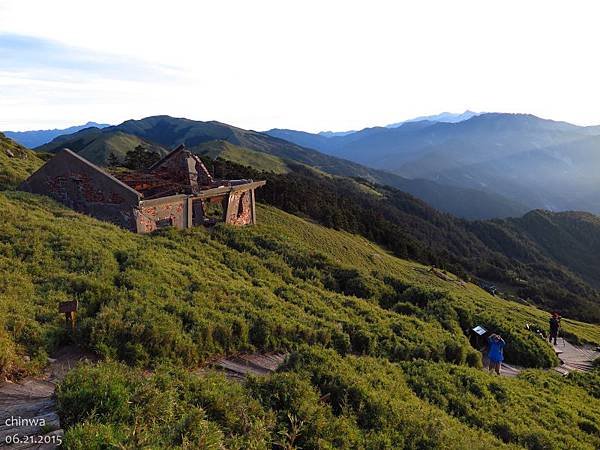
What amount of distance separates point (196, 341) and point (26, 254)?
6536 mm

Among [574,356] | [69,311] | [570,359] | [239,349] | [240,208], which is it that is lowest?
[574,356]

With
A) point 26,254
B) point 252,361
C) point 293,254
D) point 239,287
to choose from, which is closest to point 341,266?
point 293,254

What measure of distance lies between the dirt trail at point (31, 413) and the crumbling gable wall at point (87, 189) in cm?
1192

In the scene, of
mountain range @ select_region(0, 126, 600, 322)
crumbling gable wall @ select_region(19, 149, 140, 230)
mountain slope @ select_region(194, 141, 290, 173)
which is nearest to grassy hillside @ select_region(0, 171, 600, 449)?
crumbling gable wall @ select_region(19, 149, 140, 230)

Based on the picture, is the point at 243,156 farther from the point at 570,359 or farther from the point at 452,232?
the point at 570,359

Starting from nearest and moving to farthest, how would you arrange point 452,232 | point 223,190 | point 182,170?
point 223,190 < point 182,170 < point 452,232

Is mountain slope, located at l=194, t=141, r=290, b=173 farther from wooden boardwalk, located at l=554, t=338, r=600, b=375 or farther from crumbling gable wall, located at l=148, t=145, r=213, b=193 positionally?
wooden boardwalk, located at l=554, t=338, r=600, b=375

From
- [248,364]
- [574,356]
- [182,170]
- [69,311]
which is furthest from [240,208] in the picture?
[574,356]

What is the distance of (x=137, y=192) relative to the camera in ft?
63.7

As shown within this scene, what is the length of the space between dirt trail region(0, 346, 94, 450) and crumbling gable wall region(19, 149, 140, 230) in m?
11.9

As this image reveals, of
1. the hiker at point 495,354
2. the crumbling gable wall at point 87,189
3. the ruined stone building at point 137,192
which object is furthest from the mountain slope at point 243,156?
the hiker at point 495,354

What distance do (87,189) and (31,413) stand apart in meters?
16.0

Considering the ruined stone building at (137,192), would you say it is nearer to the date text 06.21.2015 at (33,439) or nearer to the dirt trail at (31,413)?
the dirt trail at (31,413)

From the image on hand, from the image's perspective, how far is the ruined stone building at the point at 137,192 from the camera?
19375 millimetres
